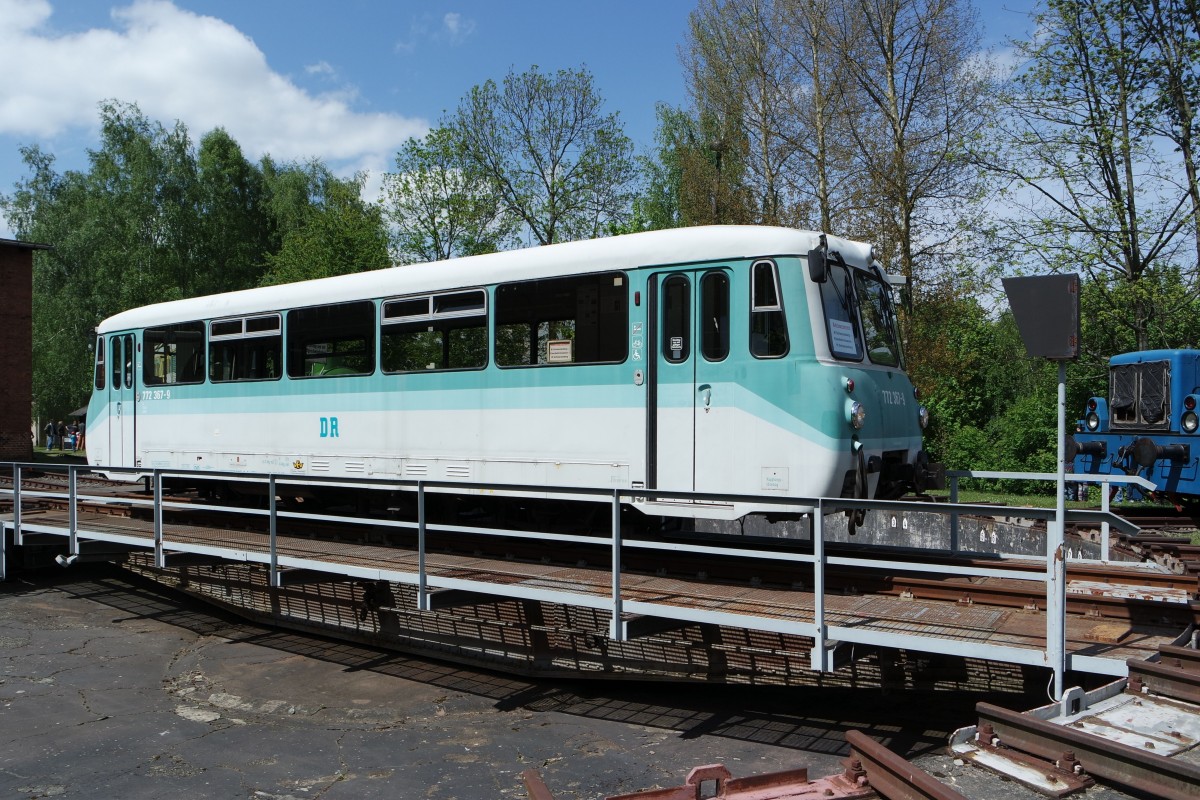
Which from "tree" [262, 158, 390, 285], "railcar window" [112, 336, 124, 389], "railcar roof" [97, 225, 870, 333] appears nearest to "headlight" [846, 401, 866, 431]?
"railcar roof" [97, 225, 870, 333]

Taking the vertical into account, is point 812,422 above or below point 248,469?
above

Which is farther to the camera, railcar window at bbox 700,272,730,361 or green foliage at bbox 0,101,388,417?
green foliage at bbox 0,101,388,417

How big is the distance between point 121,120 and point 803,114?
38.7 m

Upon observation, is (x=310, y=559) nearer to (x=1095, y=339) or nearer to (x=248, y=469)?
(x=248, y=469)

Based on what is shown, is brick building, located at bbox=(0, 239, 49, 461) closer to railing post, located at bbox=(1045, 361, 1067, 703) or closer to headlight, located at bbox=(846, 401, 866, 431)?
headlight, located at bbox=(846, 401, 866, 431)

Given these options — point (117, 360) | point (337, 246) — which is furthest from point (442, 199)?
point (117, 360)

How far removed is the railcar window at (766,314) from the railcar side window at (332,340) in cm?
507

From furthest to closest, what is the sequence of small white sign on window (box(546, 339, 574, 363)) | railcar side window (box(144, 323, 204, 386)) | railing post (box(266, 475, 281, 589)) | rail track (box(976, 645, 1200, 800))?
railcar side window (box(144, 323, 204, 386)) < railing post (box(266, 475, 281, 589)) < small white sign on window (box(546, 339, 574, 363)) < rail track (box(976, 645, 1200, 800))

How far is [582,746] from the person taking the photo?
8.60 metres

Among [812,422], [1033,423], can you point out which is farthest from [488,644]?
[1033,423]

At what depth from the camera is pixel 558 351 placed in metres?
9.80

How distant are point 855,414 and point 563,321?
318cm

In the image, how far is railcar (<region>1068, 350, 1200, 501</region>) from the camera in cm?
1574

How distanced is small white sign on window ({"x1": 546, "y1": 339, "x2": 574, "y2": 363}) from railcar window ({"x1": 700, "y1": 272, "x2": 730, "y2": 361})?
1559 mm
